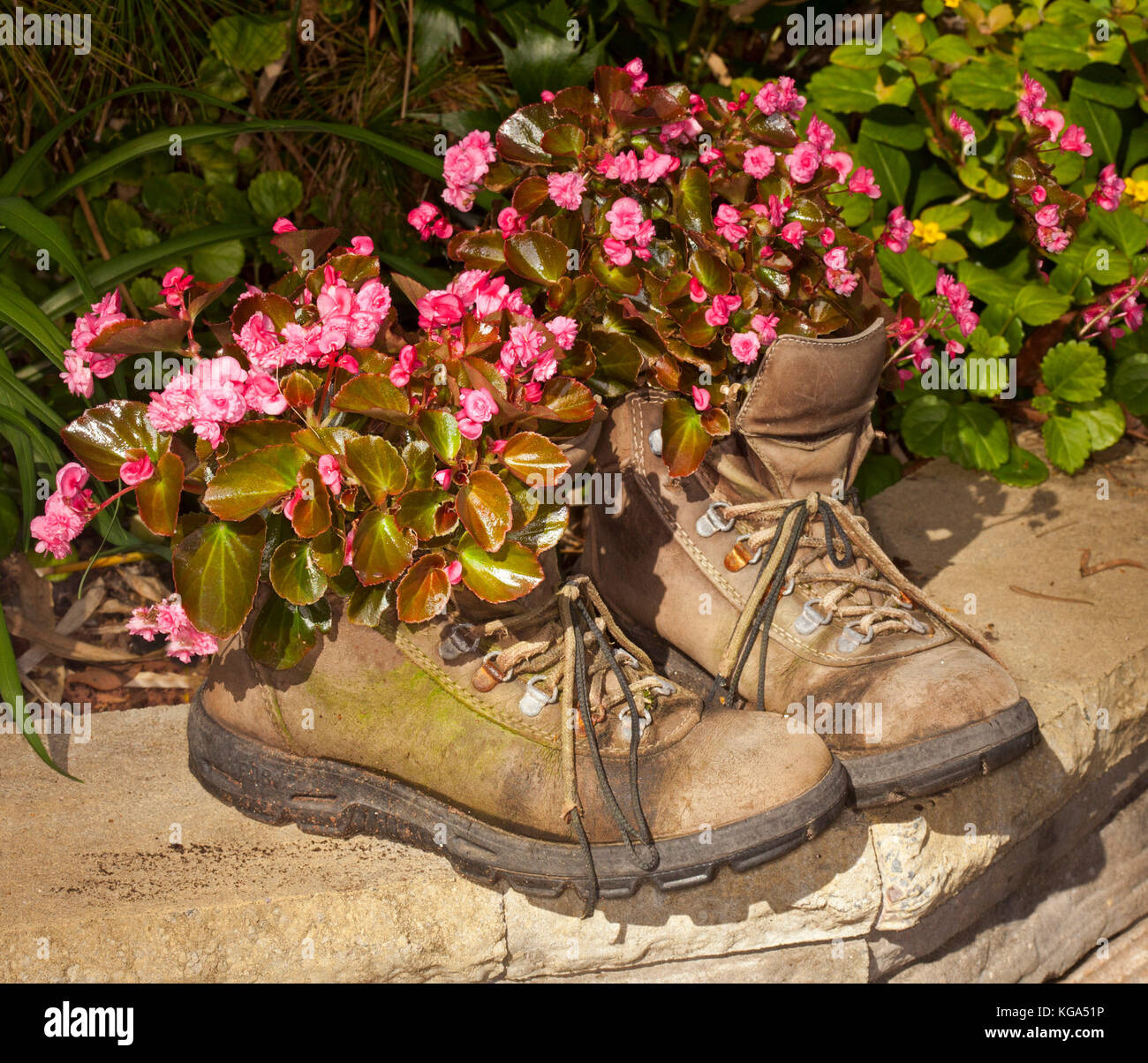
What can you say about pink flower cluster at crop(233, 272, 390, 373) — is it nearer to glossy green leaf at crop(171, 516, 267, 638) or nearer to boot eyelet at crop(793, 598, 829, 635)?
glossy green leaf at crop(171, 516, 267, 638)

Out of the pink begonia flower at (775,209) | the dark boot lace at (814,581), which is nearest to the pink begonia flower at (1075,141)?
the pink begonia flower at (775,209)

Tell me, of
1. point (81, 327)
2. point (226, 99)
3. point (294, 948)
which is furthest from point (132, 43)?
point (294, 948)

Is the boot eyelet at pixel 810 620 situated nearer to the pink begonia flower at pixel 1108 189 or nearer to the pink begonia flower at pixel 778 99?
the pink begonia flower at pixel 778 99

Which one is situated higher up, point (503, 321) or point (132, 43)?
point (132, 43)

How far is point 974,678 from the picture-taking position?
5.15 feet

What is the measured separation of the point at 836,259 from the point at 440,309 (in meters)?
0.61

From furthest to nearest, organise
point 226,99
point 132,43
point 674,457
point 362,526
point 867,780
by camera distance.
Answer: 1. point 226,99
2. point 132,43
3. point 674,457
4. point 867,780
5. point 362,526

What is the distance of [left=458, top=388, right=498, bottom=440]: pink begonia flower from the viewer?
128 cm

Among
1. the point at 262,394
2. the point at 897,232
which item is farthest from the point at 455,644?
the point at 897,232

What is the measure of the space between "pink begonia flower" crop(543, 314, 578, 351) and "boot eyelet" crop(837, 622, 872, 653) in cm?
61

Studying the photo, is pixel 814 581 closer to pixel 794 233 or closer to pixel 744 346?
pixel 744 346

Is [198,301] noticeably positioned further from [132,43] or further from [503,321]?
[132,43]

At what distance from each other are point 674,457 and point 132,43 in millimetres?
1443

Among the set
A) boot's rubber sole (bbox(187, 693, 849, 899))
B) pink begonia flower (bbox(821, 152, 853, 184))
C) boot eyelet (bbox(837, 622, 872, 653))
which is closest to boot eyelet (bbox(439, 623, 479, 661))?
boot's rubber sole (bbox(187, 693, 849, 899))
